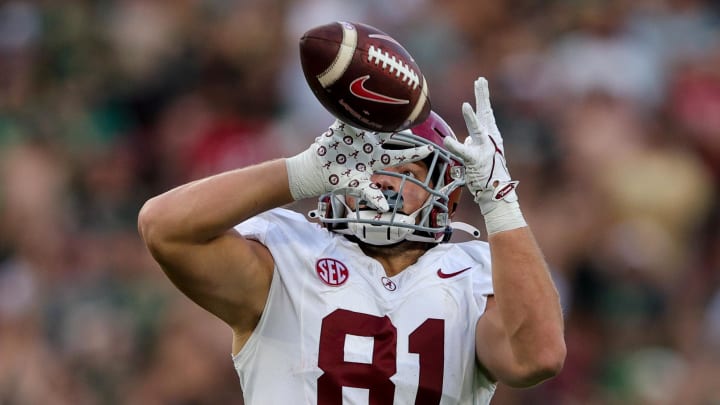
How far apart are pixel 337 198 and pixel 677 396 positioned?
9.05ft

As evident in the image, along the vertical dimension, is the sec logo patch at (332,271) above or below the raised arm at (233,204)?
below

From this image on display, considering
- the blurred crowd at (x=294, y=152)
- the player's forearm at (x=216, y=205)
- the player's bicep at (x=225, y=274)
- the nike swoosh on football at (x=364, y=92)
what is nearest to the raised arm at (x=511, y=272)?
the nike swoosh on football at (x=364, y=92)

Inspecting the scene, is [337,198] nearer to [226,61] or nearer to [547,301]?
[547,301]

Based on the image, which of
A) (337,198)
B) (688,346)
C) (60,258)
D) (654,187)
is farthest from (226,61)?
(337,198)

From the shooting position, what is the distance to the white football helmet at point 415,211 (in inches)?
129

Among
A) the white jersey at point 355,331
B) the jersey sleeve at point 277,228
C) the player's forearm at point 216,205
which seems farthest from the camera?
the jersey sleeve at point 277,228

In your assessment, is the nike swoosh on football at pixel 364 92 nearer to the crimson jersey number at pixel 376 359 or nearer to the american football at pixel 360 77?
the american football at pixel 360 77

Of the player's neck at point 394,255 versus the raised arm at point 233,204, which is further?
the player's neck at point 394,255

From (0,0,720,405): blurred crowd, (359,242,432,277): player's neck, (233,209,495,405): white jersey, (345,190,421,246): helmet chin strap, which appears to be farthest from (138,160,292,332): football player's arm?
(0,0,720,405): blurred crowd

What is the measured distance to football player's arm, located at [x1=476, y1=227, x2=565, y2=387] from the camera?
313 centimetres

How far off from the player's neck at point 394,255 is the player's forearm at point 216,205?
37cm

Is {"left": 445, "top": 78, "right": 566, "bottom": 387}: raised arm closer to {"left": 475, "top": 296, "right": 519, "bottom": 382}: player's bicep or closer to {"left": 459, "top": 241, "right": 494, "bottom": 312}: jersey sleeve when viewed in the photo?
{"left": 475, "top": 296, "right": 519, "bottom": 382}: player's bicep

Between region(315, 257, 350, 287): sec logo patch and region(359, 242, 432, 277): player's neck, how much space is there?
0.12m

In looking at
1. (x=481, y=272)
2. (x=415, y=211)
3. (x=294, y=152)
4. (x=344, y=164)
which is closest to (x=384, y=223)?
(x=415, y=211)
